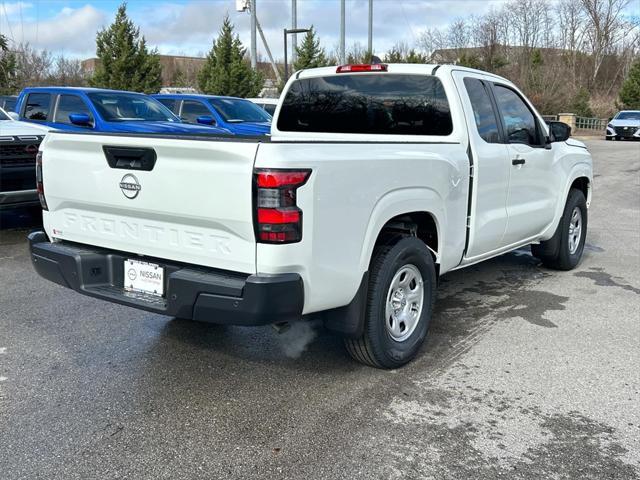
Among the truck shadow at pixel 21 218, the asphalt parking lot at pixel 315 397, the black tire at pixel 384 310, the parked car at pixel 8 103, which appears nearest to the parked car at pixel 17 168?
the truck shadow at pixel 21 218

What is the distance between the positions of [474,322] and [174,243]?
259 centimetres

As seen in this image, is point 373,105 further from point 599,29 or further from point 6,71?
point 599,29

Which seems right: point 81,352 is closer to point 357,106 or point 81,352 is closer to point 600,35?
point 357,106

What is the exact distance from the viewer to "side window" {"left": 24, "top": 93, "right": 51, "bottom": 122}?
10.0 metres

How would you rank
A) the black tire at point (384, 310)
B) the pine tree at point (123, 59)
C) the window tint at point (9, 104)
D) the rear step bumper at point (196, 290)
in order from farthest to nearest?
the pine tree at point (123, 59) < the window tint at point (9, 104) < the black tire at point (384, 310) < the rear step bumper at point (196, 290)

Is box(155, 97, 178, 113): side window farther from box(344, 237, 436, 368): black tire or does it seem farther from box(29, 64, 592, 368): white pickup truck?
box(344, 237, 436, 368): black tire

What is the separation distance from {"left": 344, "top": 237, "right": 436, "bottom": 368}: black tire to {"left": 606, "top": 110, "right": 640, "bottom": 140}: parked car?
29.6 metres

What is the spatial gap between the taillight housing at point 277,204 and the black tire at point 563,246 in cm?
395

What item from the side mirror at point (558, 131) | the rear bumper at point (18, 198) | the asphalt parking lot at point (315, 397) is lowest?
the asphalt parking lot at point (315, 397)

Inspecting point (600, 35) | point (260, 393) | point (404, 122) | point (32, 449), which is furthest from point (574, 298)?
point (600, 35)

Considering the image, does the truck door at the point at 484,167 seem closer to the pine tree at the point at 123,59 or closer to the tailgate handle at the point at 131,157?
the tailgate handle at the point at 131,157

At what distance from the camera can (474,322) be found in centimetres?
492

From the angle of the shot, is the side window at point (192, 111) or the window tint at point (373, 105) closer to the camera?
the window tint at point (373, 105)

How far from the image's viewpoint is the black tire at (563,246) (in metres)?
6.22
